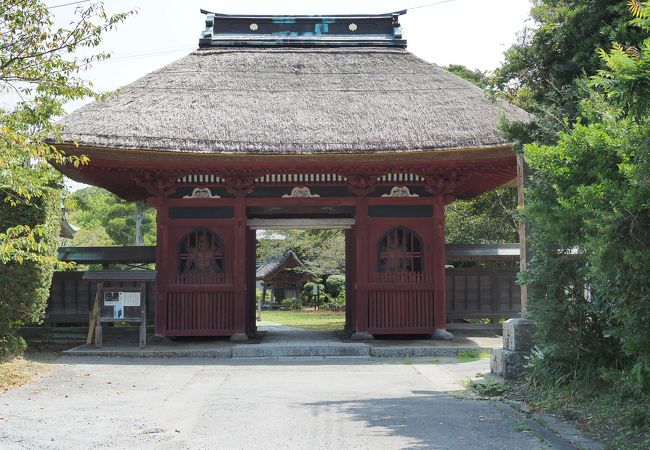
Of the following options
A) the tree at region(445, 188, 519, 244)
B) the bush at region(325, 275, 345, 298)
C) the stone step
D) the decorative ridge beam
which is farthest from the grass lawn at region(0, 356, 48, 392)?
the bush at region(325, 275, 345, 298)

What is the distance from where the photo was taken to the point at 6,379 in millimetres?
9398

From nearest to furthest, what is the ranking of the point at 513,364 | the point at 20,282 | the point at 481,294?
the point at 513,364, the point at 20,282, the point at 481,294

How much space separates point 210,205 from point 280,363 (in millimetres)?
3750

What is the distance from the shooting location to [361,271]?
13914 millimetres

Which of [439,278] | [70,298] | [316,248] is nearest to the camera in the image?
[439,278]

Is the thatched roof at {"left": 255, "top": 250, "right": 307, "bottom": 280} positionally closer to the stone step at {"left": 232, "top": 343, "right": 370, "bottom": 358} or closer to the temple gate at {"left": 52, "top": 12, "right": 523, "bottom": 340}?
the temple gate at {"left": 52, "top": 12, "right": 523, "bottom": 340}

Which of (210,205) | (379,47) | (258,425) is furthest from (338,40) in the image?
(258,425)

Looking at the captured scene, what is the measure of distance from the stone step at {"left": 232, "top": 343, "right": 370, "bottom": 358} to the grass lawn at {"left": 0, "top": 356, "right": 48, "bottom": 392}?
10.9ft

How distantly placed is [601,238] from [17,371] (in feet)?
27.8

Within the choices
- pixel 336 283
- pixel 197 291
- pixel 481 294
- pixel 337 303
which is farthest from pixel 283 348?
pixel 336 283

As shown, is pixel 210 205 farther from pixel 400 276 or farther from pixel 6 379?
pixel 6 379

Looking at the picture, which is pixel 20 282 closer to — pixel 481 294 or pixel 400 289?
pixel 400 289

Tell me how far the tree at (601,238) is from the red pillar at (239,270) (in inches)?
271

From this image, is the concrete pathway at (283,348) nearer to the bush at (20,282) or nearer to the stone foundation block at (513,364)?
the bush at (20,282)
